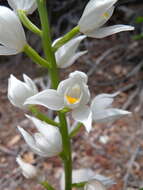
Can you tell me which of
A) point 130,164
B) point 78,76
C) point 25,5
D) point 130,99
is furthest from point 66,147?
point 130,99

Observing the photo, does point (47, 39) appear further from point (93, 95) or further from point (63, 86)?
point (93, 95)

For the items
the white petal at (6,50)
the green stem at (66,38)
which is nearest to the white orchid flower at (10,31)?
the white petal at (6,50)

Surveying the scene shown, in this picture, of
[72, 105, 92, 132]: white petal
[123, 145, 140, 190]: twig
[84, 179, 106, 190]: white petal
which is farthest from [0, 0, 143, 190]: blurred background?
[72, 105, 92, 132]: white petal

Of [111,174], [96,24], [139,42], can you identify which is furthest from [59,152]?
[139,42]

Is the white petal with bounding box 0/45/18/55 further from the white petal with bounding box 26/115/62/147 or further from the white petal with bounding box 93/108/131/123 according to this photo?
the white petal with bounding box 93/108/131/123

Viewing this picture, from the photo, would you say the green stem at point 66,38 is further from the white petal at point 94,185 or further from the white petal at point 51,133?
the white petal at point 94,185

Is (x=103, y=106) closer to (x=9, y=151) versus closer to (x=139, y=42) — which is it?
(x=9, y=151)
